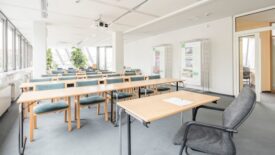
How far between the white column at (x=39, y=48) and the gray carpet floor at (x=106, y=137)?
236 centimetres

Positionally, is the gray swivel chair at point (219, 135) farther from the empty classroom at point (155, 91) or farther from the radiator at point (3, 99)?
the radiator at point (3, 99)

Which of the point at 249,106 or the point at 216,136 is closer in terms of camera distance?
the point at 249,106

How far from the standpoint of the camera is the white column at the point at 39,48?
17.5ft

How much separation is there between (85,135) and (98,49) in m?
12.7

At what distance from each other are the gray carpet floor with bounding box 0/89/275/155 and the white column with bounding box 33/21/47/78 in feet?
7.75

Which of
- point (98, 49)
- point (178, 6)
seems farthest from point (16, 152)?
point (98, 49)

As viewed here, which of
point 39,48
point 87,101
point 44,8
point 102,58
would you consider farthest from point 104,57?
point 87,101

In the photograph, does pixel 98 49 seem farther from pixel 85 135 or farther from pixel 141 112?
pixel 141 112

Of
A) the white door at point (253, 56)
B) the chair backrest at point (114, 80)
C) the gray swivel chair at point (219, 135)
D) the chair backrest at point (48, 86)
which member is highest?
the white door at point (253, 56)

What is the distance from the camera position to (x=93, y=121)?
3.20 m

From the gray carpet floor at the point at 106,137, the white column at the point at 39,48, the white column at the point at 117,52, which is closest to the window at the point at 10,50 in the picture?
the white column at the point at 39,48

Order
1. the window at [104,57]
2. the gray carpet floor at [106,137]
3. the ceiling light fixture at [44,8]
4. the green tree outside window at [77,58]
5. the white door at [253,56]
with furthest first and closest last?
the window at [104,57]
the green tree outside window at [77,58]
the white door at [253,56]
the ceiling light fixture at [44,8]
the gray carpet floor at [106,137]

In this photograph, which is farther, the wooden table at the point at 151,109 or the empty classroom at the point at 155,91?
the empty classroom at the point at 155,91

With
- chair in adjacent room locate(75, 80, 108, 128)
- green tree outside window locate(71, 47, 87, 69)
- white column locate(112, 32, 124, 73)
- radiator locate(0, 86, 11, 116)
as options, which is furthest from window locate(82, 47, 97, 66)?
chair in adjacent room locate(75, 80, 108, 128)
